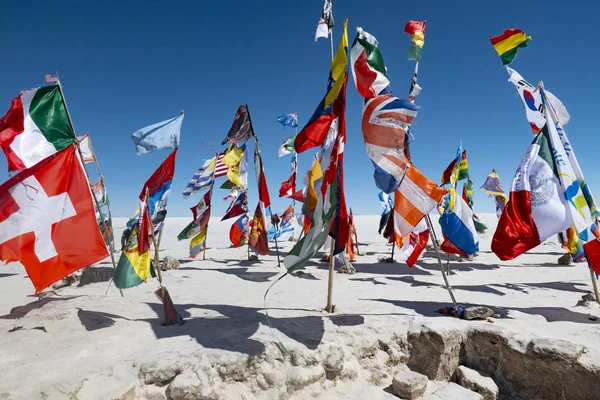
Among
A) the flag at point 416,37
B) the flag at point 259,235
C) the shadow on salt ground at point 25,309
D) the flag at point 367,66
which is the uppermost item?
the flag at point 416,37

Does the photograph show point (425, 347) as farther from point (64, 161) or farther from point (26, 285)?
point (26, 285)

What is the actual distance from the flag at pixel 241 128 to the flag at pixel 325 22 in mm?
4141

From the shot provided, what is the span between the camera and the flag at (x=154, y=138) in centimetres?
698

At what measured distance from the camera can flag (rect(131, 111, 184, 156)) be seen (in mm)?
6981

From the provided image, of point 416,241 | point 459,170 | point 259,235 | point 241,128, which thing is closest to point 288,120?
point 241,128

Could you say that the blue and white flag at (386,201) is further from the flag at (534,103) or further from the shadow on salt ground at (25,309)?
the shadow on salt ground at (25,309)

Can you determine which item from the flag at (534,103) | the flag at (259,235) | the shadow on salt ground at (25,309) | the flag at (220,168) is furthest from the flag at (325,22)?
the shadow on salt ground at (25,309)

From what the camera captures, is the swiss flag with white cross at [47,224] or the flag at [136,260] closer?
the swiss flag with white cross at [47,224]

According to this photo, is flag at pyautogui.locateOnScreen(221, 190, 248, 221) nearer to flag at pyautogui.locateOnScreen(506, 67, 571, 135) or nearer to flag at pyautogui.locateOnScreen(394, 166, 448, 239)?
flag at pyautogui.locateOnScreen(394, 166, 448, 239)

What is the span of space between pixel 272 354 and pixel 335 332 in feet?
3.95

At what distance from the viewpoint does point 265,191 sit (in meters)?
9.36

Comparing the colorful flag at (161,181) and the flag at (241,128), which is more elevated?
the flag at (241,128)

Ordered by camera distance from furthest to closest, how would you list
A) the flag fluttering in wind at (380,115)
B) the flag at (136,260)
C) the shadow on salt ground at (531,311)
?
the shadow on salt ground at (531,311) → the flag at (136,260) → the flag fluttering in wind at (380,115)

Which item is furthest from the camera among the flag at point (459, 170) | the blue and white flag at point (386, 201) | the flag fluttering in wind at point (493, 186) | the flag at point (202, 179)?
the flag fluttering in wind at point (493, 186)
